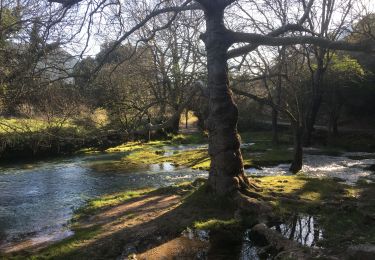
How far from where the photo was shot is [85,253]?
10.8 meters

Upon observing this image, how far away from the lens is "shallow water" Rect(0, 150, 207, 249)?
1440 cm

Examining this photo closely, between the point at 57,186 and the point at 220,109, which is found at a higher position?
the point at 220,109

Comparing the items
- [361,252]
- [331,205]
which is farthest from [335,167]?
[361,252]

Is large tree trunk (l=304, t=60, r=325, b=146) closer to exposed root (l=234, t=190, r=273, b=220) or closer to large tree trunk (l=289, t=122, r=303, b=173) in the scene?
large tree trunk (l=289, t=122, r=303, b=173)

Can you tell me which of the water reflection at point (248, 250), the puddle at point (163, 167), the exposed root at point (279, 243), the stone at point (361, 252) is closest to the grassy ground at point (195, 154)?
the puddle at point (163, 167)

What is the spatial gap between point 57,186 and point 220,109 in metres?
11.6

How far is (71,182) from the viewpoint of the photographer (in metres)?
Result: 22.9

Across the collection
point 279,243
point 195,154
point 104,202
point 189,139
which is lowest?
point 104,202

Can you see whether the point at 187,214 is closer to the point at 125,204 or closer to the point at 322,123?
the point at 125,204

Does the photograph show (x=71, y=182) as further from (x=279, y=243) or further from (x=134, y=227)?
(x=279, y=243)

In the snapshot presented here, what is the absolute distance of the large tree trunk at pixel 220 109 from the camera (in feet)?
43.8

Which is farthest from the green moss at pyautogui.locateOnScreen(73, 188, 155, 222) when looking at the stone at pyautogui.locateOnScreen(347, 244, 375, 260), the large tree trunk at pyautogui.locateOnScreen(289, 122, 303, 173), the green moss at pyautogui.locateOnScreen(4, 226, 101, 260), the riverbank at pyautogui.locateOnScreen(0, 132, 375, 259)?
the stone at pyautogui.locateOnScreen(347, 244, 375, 260)

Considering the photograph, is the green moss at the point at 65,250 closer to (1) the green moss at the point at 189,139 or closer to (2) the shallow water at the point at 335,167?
(2) the shallow water at the point at 335,167

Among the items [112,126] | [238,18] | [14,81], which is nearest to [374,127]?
[238,18]
